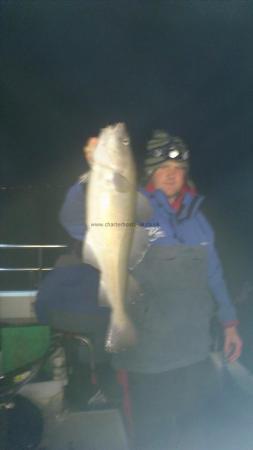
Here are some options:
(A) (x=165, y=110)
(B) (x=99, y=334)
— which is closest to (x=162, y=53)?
(A) (x=165, y=110)

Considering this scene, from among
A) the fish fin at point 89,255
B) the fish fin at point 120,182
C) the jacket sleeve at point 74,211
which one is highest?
the fish fin at point 120,182

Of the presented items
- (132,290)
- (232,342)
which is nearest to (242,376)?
(232,342)

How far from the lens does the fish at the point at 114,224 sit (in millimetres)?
1799

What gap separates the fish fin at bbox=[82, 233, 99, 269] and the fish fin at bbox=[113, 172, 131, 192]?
24 centimetres

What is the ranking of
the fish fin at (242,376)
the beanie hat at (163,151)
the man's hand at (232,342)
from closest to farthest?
the beanie hat at (163,151)
the man's hand at (232,342)
the fish fin at (242,376)

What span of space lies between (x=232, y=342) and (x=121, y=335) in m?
0.53

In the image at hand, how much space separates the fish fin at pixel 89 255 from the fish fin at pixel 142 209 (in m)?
0.22

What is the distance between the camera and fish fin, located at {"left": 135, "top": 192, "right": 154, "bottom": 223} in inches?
72.6

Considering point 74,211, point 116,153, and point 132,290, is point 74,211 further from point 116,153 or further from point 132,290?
point 132,290

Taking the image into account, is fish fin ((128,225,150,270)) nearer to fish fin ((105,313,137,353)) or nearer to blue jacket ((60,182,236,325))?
blue jacket ((60,182,236,325))

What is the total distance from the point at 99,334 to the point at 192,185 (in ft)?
2.47

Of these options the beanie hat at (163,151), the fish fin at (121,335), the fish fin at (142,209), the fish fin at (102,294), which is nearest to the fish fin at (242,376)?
the fish fin at (121,335)

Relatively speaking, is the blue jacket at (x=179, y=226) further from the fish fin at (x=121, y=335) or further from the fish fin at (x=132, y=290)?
the fish fin at (x=121, y=335)

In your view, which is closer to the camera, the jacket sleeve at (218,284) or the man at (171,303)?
the man at (171,303)
